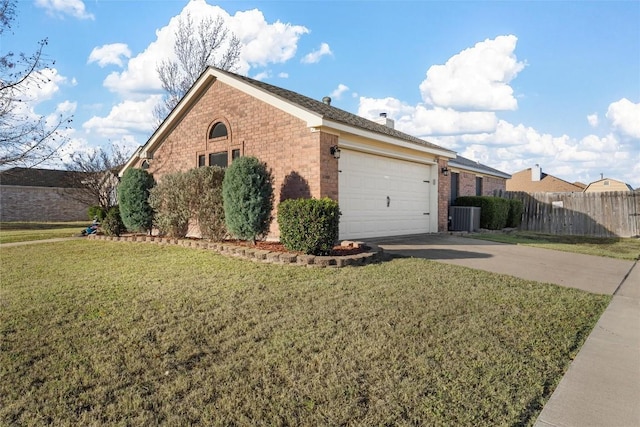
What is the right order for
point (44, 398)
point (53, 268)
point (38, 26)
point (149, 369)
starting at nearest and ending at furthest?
point (44, 398) → point (149, 369) → point (53, 268) → point (38, 26)

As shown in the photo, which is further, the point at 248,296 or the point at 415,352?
the point at 248,296

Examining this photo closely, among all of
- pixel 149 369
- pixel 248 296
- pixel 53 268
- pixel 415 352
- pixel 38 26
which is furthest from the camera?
pixel 38 26

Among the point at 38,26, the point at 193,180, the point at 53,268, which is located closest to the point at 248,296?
the point at 53,268

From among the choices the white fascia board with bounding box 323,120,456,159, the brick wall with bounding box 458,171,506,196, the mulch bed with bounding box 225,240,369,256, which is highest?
the white fascia board with bounding box 323,120,456,159

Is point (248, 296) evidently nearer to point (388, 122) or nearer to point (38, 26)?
point (38, 26)

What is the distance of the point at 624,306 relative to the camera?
17.3 feet

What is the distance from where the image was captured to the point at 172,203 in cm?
1042

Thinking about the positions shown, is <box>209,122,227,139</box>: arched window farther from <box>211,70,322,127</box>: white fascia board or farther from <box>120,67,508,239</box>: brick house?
<box>211,70,322,127</box>: white fascia board

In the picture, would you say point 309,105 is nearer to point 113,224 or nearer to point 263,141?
point 263,141

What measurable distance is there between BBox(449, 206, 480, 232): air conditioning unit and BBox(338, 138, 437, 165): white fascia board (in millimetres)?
2707

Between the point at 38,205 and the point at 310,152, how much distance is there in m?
30.9

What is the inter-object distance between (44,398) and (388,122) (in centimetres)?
1653

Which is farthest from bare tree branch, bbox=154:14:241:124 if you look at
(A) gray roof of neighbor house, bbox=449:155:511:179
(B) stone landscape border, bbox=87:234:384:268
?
(B) stone landscape border, bbox=87:234:384:268

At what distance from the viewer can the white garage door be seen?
10.1 meters
